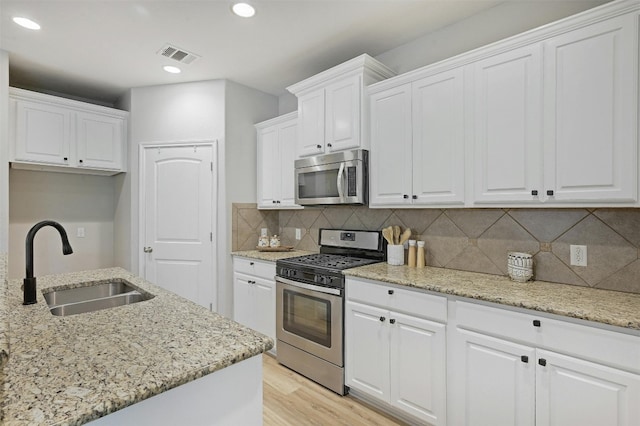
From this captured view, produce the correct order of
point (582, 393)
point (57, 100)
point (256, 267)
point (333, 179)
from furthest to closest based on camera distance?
point (57, 100), point (256, 267), point (333, 179), point (582, 393)

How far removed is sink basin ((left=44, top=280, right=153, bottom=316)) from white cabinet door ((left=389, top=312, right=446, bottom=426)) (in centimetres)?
148

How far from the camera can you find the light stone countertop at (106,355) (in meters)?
0.69

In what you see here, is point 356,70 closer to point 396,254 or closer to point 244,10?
point 244,10

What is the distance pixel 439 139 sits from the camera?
2.19 meters

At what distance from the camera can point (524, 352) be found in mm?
1568

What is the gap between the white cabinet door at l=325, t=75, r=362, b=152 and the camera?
2.57 metres


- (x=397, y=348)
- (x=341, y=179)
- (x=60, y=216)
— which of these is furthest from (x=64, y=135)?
(x=397, y=348)

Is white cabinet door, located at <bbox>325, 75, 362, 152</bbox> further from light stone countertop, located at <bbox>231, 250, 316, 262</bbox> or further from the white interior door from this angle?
the white interior door

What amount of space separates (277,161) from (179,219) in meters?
1.24

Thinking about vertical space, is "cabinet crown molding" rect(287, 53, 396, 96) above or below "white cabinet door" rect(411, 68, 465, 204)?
above

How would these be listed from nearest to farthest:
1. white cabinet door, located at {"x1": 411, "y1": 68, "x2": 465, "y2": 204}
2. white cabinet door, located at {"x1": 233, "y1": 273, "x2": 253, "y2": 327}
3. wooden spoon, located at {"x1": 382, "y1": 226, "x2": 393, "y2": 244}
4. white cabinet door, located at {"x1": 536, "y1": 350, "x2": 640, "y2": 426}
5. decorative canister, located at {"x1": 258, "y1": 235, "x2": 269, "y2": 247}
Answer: white cabinet door, located at {"x1": 536, "y1": 350, "x2": 640, "y2": 426}
white cabinet door, located at {"x1": 411, "y1": 68, "x2": 465, "y2": 204}
wooden spoon, located at {"x1": 382, "y1": 226, "x2": 393, "y2": 244}
white cabinet door, located at {"x1": 233, "y1": 273, "x2": 253, "y2": 327}
decorative canister, located at {"x1": 258, "y1": 235, "x2": 269, "y2": 247}

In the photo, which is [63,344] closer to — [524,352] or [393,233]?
[524,352]

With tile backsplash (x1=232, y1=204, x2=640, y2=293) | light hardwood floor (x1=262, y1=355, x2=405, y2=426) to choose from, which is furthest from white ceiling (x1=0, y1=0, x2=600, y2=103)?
light hardwood floor (x1=262, y1=355, x2=405, y2=426)

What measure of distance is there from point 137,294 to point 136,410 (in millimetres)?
1050
